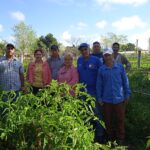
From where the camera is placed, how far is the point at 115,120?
5969 millimetres

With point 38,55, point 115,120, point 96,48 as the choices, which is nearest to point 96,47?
point 96,48

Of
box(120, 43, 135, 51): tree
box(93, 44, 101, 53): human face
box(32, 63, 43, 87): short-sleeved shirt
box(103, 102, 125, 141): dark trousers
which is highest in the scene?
box(120, 43, 135, 51): tree

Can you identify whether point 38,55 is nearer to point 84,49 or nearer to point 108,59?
point 84,49

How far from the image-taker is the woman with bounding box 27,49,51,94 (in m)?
6.14

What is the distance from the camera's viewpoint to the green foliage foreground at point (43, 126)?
2.78 m

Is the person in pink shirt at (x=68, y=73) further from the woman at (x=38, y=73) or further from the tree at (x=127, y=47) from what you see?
the tree at (x=127, y=47)

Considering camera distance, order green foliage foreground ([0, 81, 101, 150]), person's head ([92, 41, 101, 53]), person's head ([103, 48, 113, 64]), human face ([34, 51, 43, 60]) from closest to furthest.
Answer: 1. green foliage foreground ([0, 81, 101, 150])
2. person's head ([103, 48, 113, 64])
3. human face ([34, 51, 43, 60])
4. person's head ([92, 41, 101, 53])

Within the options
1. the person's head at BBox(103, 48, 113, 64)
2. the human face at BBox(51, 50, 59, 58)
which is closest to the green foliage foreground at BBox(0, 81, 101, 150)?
the person's head at BBox(103, 48, 113, 64)

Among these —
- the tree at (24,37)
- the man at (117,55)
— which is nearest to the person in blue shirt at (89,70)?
the man at (117,55)

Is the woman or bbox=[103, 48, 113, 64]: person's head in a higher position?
bbox=[103, 48, 113, 64]: person's head

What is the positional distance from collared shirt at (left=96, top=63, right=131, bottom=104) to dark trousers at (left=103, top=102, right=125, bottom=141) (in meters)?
0.12

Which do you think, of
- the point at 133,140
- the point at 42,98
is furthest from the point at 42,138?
the point at 133,140

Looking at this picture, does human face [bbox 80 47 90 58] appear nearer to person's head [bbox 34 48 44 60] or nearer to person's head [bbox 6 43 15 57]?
person's head [bbox 34 48 44 60]

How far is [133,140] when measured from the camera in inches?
248
